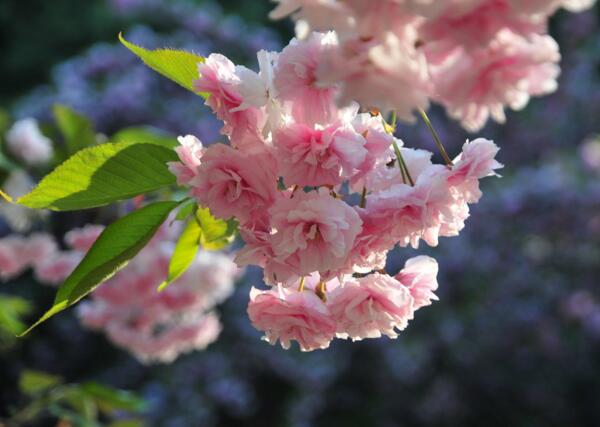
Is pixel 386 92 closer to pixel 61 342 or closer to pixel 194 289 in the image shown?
pixel 194 289

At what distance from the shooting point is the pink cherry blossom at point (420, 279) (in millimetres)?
781

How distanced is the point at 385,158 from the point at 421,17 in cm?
25

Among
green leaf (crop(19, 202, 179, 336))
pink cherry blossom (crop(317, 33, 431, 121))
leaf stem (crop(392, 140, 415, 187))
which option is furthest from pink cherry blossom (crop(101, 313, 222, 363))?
pink cherry blossom (crop(317, 33, 431, 121))

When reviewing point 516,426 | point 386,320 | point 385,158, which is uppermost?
point 385,158

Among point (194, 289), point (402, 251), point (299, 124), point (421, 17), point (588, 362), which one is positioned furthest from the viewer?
point (402, 251)

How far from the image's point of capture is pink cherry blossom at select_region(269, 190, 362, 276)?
2.15ft

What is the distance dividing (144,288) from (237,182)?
155 cm

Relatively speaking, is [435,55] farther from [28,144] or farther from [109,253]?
[28,144]

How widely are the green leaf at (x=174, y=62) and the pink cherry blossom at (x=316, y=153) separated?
15cm

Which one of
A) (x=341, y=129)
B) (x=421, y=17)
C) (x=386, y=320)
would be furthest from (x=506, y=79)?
(x=386, y=320)

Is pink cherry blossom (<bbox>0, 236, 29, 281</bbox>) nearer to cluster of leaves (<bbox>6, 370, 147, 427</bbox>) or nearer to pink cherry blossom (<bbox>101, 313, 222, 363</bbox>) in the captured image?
pink cherry blossom (<bbox>101, 313, 222, 363</bbox>)

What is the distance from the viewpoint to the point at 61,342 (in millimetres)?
4309

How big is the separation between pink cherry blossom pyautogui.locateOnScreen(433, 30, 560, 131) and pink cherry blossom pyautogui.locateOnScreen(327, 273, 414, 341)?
0.25 metres

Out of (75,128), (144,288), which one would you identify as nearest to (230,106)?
(75,128)
